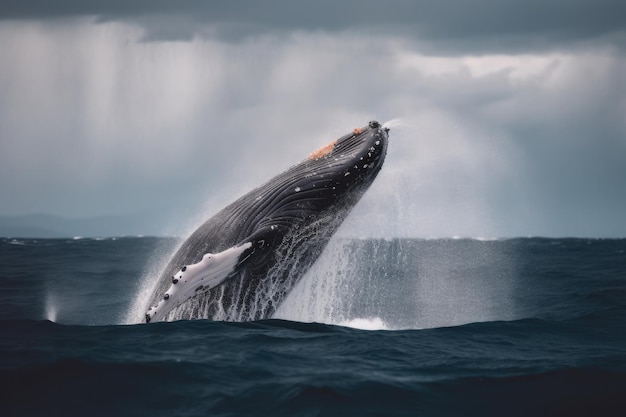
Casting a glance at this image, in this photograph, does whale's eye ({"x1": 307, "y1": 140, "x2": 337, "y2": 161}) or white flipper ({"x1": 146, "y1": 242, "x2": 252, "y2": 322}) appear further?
whale's eye ({"x1": 307, "y1": 140, "x2": 337, "y2": 161})

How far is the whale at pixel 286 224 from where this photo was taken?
443 inches

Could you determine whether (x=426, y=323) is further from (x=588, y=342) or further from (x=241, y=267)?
(x=241, y=267)

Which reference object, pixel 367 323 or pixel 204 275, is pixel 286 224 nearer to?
pixel 204 275

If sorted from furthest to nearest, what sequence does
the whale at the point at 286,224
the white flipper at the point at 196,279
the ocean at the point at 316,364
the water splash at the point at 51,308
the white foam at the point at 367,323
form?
the water splash at the point at 51,308
the white foam at the point at 367,323
the whale at the point at 286,224
the white flipper at the point at 196,279
the ocean at the point at 316,364

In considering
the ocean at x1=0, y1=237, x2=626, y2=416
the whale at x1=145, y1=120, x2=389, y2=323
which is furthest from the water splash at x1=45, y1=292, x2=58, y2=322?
the whale at x1=145, y1=120, x2=389, y2=323

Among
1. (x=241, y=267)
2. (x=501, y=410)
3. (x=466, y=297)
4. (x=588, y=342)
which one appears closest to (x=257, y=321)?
(x=241, y=267)

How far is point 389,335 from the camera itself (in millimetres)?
11609

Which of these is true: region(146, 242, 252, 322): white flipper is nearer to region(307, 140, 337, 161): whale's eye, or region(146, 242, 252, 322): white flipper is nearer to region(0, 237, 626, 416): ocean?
region(0, 237, 626, 416): ocean

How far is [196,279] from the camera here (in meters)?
10.3

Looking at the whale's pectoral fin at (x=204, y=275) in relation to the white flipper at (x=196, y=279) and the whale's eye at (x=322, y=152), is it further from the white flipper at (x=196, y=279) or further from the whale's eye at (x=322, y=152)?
the whale's eye at (x=322, y=152)

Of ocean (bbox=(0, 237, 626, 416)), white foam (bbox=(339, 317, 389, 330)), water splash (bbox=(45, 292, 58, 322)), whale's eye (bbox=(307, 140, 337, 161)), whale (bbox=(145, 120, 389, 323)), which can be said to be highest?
whale's eye (bbox=(307, 140, 337, 161))

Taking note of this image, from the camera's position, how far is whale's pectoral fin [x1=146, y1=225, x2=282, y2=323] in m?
10.3

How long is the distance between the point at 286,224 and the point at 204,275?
1.53 meters

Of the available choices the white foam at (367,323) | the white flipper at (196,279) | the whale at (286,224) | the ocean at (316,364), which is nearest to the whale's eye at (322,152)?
the whale at (286,224)
